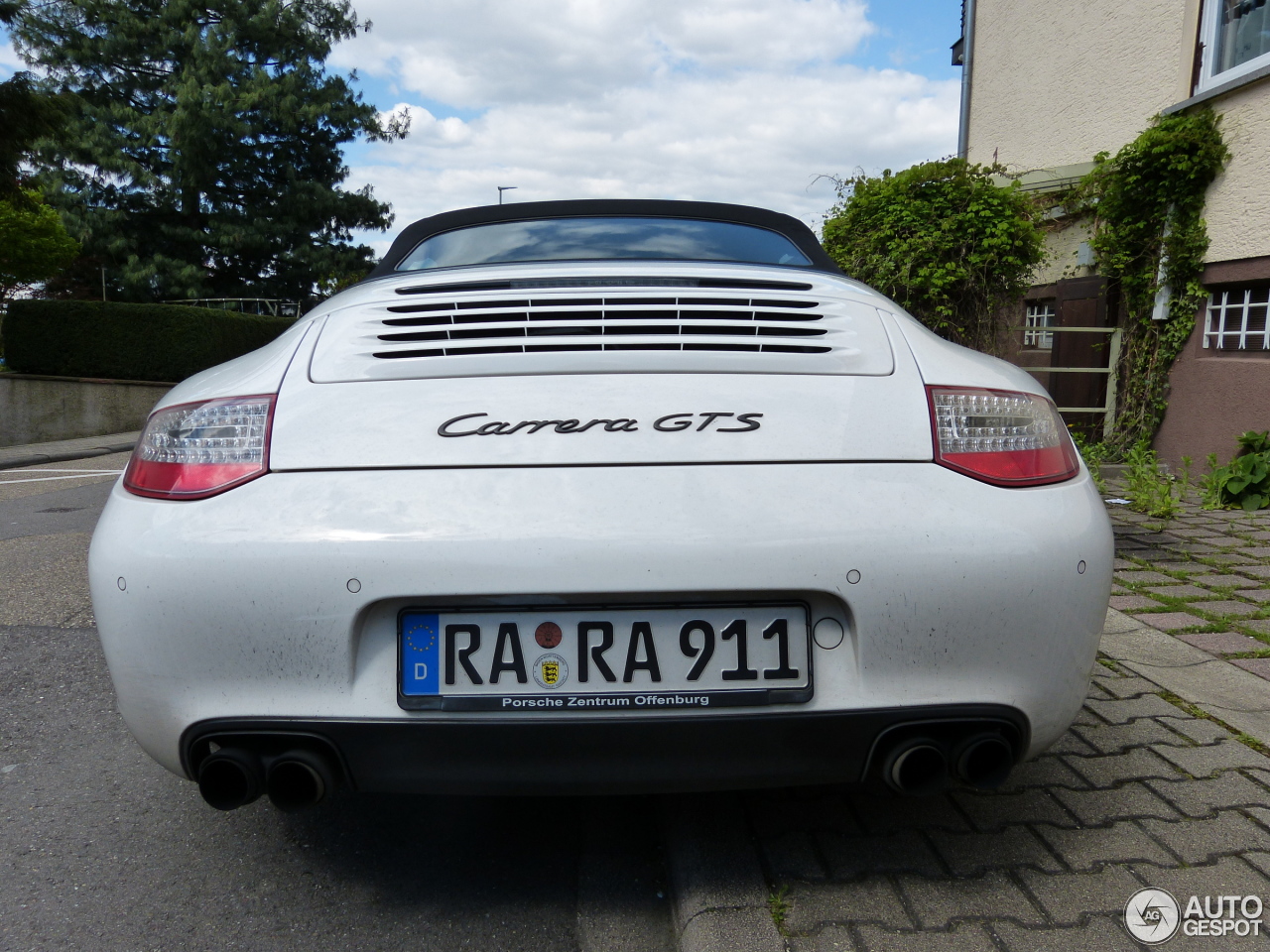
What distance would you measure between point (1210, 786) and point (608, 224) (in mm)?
2145

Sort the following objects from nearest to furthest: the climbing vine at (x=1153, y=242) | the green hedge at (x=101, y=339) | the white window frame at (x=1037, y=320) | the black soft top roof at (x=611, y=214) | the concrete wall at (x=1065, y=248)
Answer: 1. the black soft top roof at (x=611, y=214)
2. the climbing vine at (x=1153, y=242)
3. the concrete wall at (x=1065, y=248)
4. the white window frame at (x=1037, y=320)
5. the green hedge at (x=101, y=339)

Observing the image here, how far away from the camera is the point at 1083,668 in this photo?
1785 millimetres

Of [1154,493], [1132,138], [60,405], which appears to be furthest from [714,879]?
[60,405]

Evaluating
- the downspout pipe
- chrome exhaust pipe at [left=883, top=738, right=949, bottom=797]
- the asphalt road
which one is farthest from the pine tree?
chrome exhaust pipe at [left=883, top=738, right=949, bottom=797]

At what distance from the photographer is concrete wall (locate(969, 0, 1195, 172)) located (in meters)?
8.49

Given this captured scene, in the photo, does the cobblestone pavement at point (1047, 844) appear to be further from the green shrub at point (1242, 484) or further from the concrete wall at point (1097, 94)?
the concrete wall at point (1097, 94)

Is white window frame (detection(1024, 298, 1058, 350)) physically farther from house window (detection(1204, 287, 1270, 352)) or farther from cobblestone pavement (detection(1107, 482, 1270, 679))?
cobblestone pavement (detection(1107, 482, 1270, 679))

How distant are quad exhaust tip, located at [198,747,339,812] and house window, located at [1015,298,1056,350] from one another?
9.92 m

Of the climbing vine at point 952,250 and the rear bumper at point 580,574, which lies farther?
the climbing vine at point 952,250

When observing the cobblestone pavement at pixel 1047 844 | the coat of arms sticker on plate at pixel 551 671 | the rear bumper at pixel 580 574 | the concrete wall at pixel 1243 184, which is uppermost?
the concrete wall at pixel 1243 184

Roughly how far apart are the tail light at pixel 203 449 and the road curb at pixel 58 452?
10.6 meters

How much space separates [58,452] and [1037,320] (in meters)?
12.1

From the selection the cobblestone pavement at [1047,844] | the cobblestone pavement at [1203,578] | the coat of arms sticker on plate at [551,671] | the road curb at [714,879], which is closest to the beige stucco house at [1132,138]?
the cobblestone pavement at [1203,578]

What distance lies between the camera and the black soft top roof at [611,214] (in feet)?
10.00
